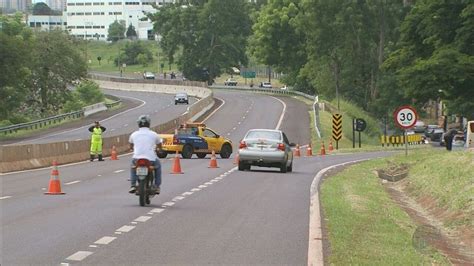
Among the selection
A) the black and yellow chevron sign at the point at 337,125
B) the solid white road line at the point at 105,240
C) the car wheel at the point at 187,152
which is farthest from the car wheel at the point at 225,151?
the solid white road line at the point at 105,240

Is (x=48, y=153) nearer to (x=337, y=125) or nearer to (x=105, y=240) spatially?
(x=105, y=240)

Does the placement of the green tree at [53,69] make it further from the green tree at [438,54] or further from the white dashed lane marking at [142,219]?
the white dashed lane marking at [142,219]

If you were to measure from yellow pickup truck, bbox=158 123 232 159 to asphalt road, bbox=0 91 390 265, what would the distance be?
40.4ft

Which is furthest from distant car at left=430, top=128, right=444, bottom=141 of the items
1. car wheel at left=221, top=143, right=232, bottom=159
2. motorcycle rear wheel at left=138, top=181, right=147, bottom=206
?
motorcycle rear wheel at left=138, top=181, right=147, bottom=206

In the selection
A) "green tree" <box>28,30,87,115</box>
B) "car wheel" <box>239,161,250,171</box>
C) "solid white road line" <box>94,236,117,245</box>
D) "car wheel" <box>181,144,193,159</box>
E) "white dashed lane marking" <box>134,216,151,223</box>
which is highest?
"green tree" <box>28,30,87,115</box>

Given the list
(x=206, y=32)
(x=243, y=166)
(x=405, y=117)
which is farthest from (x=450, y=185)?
(x=206, y=32)

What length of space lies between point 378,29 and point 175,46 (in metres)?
59.1

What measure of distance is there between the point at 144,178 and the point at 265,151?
1337 centimetres

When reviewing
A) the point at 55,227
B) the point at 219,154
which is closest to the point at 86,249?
the point at 55,227

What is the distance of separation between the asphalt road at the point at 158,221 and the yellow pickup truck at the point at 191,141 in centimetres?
1231

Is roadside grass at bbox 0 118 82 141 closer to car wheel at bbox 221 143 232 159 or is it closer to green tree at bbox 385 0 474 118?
car wheel at bbox 221 143 232 159

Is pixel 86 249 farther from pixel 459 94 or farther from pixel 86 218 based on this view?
pixel 459 94

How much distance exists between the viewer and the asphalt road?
36.0 ft

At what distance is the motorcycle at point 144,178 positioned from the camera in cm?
1647
